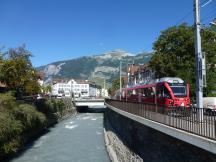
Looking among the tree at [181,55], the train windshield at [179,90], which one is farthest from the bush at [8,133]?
the tree at [181,55]

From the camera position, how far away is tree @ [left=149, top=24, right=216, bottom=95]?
4766 cm

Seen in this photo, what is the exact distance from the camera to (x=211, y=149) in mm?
11453

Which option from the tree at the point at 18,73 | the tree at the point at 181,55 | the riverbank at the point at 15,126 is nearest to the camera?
the riverbank at the point at 15,126

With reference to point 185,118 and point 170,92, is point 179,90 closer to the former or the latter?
point 170,92

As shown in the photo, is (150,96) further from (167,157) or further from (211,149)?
(211,149)

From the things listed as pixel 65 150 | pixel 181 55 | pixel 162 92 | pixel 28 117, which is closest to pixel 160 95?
pixel 162 92

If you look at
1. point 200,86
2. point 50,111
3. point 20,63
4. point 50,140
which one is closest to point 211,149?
point 200,86

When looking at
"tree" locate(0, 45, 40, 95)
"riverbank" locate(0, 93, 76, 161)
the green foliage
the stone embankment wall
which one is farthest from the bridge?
"tree" locate(0, 45, 40, 95)

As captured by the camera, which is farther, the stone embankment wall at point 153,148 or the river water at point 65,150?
the river water at point 65,150

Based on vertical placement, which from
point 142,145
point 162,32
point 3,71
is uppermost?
point 162,32

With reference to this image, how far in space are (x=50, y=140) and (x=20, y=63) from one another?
1312cm

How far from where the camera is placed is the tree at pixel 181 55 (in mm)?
47656

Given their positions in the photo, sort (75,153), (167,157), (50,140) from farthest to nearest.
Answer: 1. (50,140)
2. (75,153)
3. (167,157)

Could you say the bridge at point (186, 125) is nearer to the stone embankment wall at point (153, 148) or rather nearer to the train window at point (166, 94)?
the stone embankment wall at point (153, 148)
